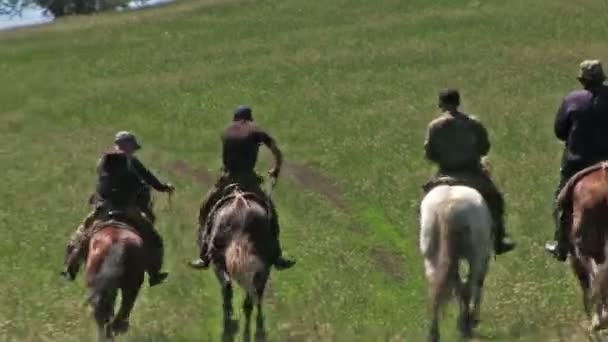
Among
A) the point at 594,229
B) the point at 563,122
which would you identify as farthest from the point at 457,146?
the point at 594,229

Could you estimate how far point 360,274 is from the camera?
1051 inches

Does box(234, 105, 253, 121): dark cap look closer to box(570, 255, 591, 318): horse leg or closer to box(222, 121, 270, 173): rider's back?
box(222, 121, 270, 173): rider's back

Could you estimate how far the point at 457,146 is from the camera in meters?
18.7

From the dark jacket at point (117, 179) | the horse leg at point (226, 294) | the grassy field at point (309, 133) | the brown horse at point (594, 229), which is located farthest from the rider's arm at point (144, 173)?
the brown horse at point (594, 229)

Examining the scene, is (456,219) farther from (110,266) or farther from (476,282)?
(110,266)

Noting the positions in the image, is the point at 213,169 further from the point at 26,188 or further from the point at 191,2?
the point at 191,2

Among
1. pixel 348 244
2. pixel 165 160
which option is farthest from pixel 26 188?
pixel 348 244

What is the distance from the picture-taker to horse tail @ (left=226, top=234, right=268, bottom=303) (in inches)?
696

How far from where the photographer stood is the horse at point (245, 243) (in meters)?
17.8

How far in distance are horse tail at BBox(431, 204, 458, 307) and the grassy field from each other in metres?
2.88

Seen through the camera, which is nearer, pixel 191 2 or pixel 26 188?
pixel 26 188

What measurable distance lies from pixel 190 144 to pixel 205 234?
25.1 meters

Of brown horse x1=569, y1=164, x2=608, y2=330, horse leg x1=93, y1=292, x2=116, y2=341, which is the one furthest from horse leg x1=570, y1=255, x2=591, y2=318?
horse leg x1=93, y1=292, x2=116, y2=341

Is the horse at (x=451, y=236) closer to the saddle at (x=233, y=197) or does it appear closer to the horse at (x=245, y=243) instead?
the horse at (x=245, y=243)
